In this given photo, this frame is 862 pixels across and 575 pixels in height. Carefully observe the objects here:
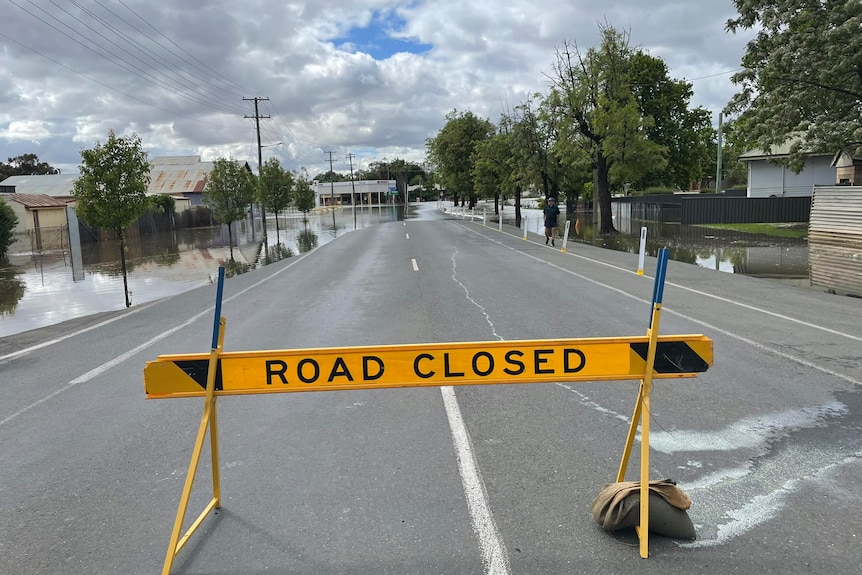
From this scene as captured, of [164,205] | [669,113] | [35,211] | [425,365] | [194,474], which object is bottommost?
[194,474]

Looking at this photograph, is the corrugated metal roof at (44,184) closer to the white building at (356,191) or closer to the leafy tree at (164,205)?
the leafy tree at (164,205)

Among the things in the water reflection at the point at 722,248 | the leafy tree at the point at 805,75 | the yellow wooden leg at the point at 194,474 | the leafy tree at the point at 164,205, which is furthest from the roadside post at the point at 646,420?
the leafy tree at the point at 164,205

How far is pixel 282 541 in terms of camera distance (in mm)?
3734

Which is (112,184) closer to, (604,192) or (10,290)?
(10,290)

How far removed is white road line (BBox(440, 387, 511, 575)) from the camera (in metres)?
3.46

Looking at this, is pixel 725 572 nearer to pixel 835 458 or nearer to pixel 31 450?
pixel 835 458

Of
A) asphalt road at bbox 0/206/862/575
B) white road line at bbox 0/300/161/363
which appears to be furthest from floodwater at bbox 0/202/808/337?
asphalt road at bbox 0/206/862/575

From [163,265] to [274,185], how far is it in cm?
2055

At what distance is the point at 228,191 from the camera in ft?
102

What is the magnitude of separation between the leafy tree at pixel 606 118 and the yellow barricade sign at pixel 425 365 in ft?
87.9

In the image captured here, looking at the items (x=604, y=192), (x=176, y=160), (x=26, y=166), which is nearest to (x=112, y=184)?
(x=604, y=192)

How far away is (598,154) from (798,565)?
29.6m

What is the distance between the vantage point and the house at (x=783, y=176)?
4000 centimetres

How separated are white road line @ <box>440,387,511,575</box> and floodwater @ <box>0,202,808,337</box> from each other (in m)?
9.92
